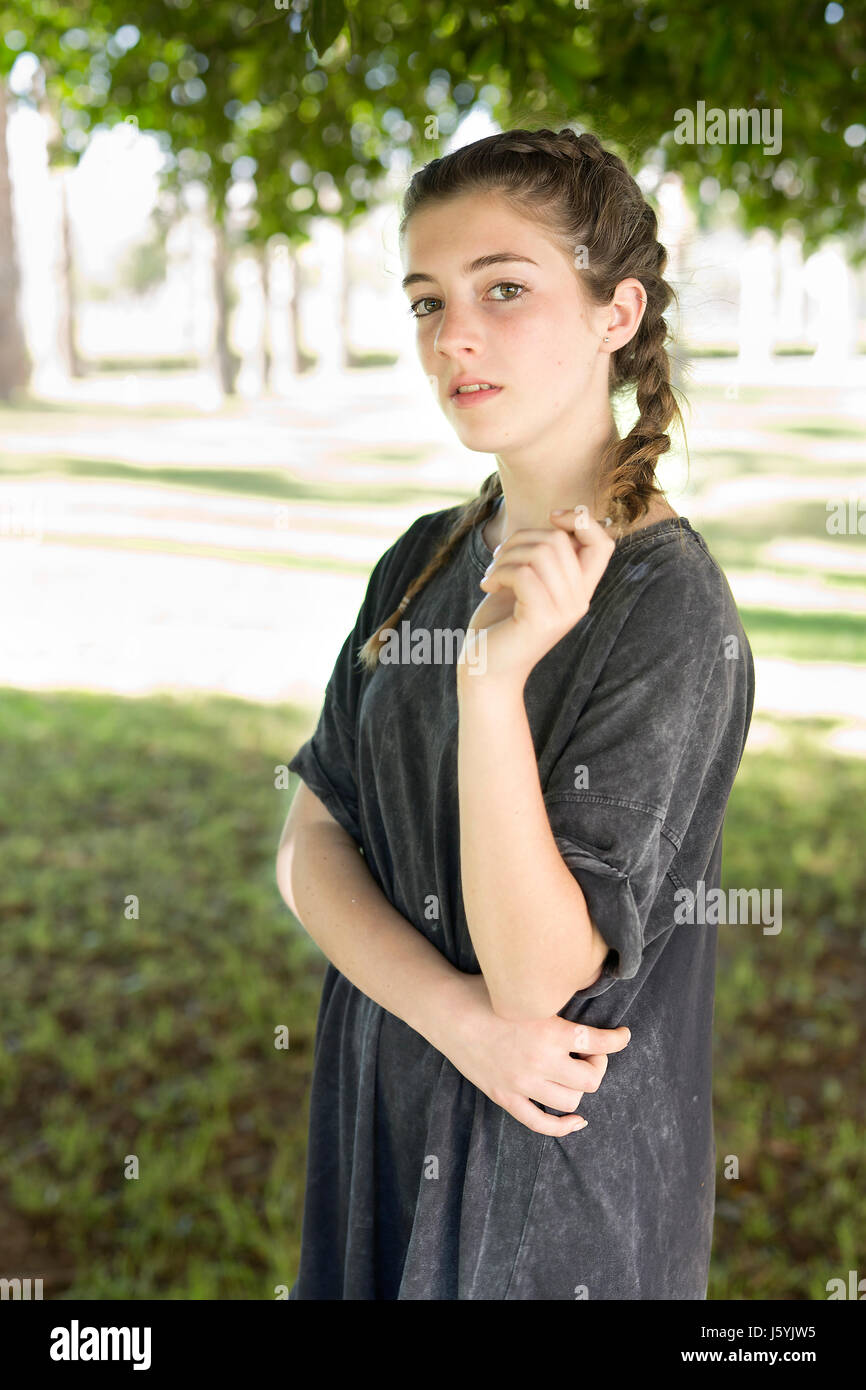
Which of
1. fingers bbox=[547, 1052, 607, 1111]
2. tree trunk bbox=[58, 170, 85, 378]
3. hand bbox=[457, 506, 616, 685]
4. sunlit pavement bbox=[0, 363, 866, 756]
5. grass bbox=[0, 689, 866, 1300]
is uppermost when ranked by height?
tree trunk bbox=[58, 170, 85, 378]

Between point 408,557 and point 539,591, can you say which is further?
point 408,557

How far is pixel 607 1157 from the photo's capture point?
1.60 m

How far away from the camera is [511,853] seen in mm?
1330

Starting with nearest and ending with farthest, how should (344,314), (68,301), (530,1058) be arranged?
(530,1058), (68,301), (344,314)

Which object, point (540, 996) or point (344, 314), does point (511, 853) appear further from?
point (344, 314)

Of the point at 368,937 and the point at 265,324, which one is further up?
the point at 265,324

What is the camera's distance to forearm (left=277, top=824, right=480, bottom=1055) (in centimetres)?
159

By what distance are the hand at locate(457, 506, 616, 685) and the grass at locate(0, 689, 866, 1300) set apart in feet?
8.31

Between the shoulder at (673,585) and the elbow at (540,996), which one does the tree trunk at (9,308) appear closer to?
the shoulder at (673,585)

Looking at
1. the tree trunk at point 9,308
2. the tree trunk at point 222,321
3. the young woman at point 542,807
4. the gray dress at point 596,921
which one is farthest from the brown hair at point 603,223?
the tree trunk at point 9,308

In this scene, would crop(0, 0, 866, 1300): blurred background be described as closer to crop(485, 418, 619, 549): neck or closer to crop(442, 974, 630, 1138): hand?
crop(485, 418, 619, 549): neck

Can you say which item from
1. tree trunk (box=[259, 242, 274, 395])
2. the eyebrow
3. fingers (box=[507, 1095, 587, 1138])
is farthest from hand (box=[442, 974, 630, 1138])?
tree trunk (box=[259, 242, 274, 395])

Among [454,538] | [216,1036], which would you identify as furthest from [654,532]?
[216,1036]

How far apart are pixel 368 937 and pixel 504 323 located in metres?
0.84
